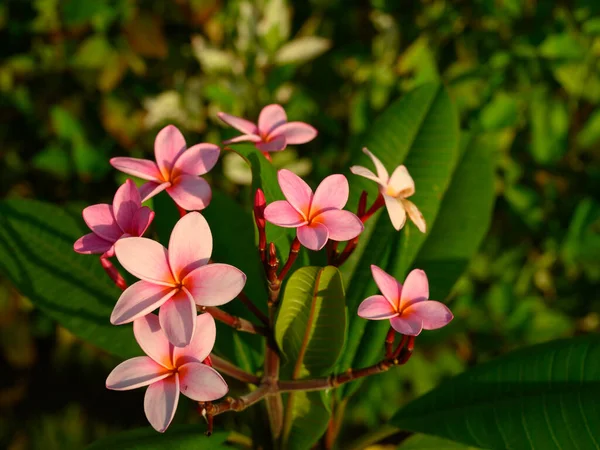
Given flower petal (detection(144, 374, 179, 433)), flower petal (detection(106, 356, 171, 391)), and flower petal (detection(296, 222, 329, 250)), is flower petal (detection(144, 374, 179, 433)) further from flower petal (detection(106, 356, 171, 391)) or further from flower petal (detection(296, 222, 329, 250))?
flower petal (detection(296, 222, 329, 250))

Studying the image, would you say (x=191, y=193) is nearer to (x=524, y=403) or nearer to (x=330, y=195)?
(x=330, y=195)

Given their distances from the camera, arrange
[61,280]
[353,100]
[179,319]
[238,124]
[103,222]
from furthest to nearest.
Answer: [353,100]
[61,280]
[238,124]
[103,222]
[179,319]

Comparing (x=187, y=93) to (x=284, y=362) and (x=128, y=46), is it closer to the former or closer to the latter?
(x=128, y=46)

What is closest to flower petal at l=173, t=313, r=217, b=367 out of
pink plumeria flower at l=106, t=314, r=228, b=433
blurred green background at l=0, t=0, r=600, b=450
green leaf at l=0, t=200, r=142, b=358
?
pink plumeria flower at l=106, t=314, r=228, b=433

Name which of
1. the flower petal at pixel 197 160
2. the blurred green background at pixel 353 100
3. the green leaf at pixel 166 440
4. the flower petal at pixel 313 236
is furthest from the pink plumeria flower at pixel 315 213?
the blurred green background at pixel 353 100

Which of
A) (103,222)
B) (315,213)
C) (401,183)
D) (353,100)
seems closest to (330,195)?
(315,213)
